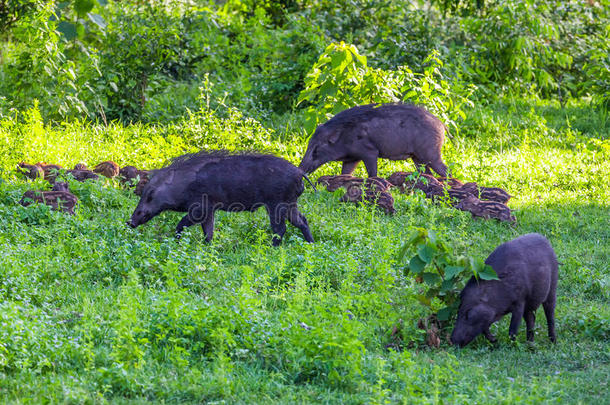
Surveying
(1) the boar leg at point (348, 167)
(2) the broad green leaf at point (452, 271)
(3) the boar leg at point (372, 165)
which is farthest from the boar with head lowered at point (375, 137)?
(2) the broad green leaf at point (452, 271)

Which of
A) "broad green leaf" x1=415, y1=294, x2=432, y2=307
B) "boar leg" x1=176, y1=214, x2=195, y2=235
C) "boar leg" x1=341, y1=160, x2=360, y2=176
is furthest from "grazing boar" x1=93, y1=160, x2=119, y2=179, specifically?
"broad green leaf" x1=415, y1=294, x2=432, y2=307

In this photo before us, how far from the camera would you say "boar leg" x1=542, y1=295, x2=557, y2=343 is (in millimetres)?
6254

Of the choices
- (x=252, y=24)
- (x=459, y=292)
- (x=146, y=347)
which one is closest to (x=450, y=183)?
(x=459, y=292)

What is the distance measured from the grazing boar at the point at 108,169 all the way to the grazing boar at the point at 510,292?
5.23 metres

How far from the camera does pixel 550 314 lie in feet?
20.7

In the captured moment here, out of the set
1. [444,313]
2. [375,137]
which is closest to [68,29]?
[444,313]

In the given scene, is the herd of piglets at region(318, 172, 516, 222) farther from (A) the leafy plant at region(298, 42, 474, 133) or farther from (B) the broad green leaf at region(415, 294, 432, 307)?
(B) the broad green leaf at region(415, 294, 432, 307)

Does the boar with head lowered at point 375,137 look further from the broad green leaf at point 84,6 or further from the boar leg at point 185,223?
the broad green leaf at point 84,6

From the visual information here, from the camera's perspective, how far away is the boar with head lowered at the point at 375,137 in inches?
413

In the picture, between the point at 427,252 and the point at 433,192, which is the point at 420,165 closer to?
the point at 433,192

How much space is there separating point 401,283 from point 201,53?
27.6 feet

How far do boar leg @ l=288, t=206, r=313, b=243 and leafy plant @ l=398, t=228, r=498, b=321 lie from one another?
2.18 m

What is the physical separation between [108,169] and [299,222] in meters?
2.80

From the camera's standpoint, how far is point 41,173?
9695 mm
